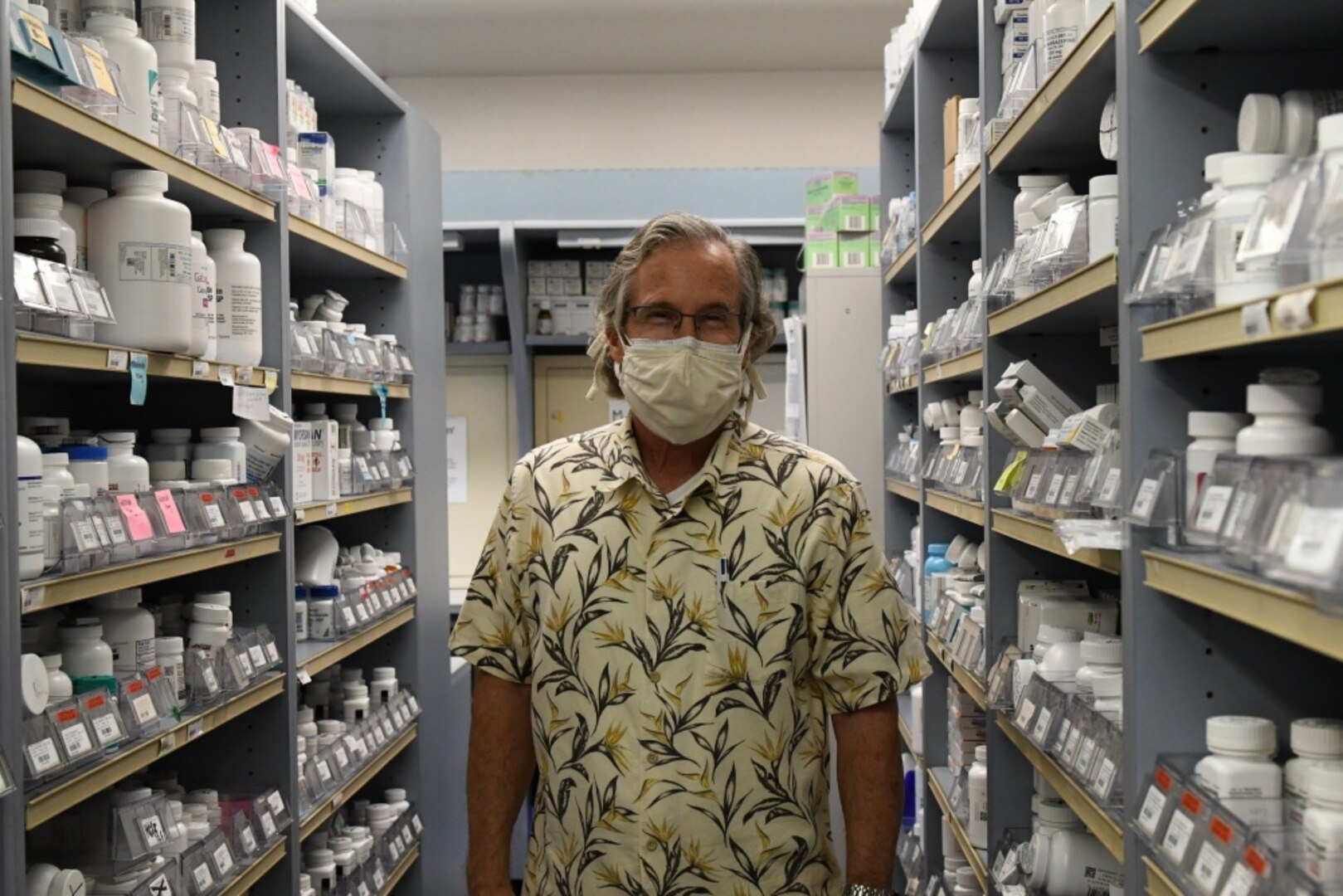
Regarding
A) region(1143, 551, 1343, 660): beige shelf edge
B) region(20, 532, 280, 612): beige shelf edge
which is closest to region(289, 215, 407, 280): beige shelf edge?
region(20, 532, 280, 612): beige shelf edge

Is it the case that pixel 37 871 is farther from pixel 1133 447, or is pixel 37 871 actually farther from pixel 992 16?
pixel 992 16

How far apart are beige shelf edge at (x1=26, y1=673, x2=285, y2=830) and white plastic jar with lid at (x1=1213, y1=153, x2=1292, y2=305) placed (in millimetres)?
1746

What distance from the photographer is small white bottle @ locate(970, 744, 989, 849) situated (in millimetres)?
2943

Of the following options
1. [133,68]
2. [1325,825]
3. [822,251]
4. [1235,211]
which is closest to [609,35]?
[822,251]

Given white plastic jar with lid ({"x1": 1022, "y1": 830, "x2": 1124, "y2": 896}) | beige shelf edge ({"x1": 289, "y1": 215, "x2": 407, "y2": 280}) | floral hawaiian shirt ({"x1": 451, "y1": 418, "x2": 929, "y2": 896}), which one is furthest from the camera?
beige shelf edge ({"x1": 289, "y1": 215, "x2": 407, "y2": 280})

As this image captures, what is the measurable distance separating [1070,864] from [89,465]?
188 centimetres

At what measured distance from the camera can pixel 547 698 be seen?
6.95 feet

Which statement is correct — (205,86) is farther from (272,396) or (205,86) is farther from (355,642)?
(355,642)

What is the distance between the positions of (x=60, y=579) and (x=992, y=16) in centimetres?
211

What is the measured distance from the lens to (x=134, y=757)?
89.7 inches

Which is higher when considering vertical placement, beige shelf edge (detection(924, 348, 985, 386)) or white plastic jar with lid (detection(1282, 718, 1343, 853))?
beige shelf edge (detection(924, 348, 985, 386))

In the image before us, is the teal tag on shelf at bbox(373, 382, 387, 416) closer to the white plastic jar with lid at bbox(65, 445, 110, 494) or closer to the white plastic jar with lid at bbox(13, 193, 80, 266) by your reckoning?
the white plastic jar with lid at bbox(65, 445, 110, 494)

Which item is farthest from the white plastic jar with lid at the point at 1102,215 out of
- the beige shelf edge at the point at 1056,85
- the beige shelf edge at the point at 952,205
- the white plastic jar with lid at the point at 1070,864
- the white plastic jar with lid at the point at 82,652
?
the white plastic jar with lid at the point at 82,652

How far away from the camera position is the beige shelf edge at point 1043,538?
2.07 metres
